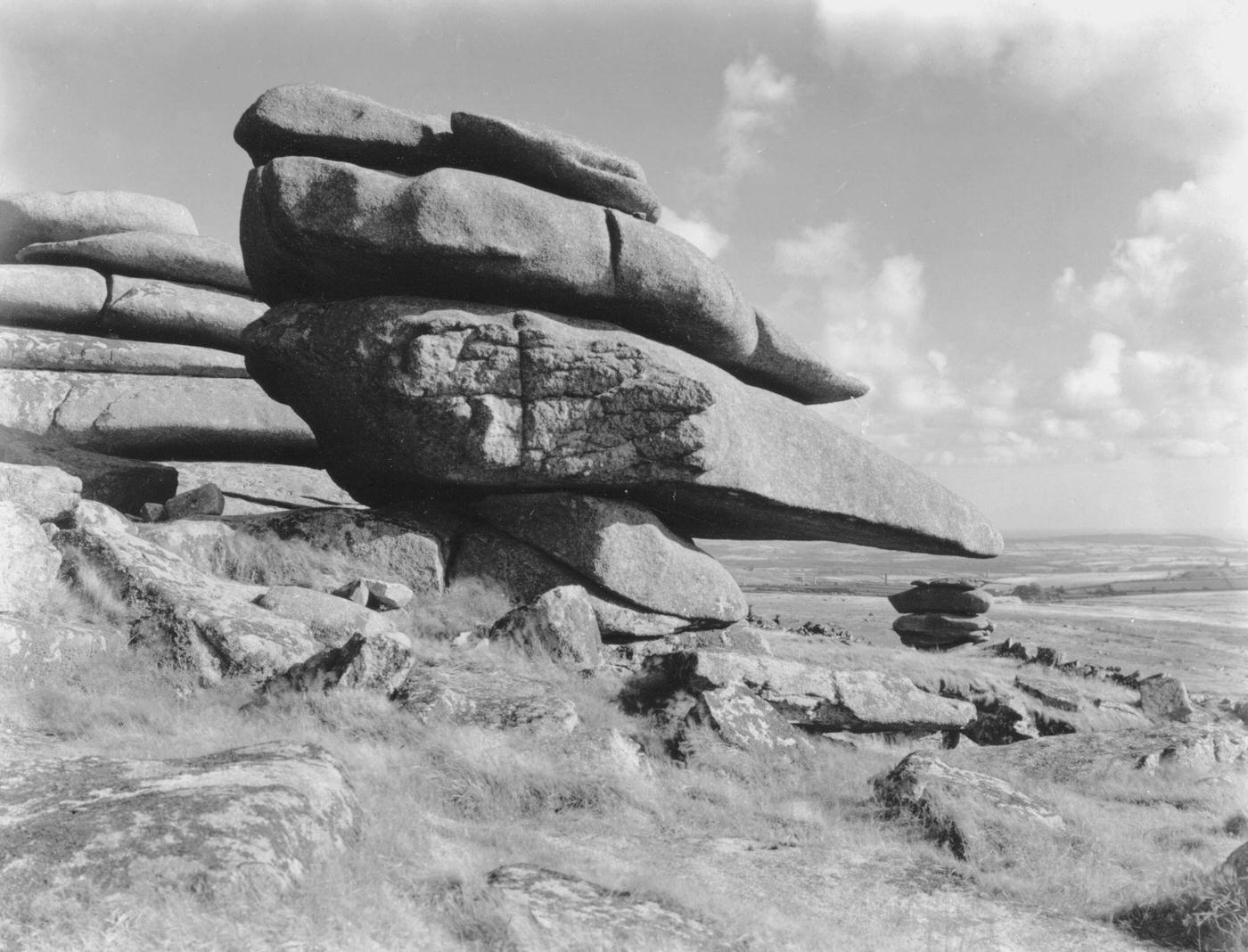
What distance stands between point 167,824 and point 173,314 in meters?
19.0

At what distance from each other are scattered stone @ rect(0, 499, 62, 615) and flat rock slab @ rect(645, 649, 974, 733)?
23.3ft

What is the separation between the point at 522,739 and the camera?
9.02 meters

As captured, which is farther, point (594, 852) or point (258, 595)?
point (258, 595)

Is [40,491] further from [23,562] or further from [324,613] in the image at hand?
[324,613]

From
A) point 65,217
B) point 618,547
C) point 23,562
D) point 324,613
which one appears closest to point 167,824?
point 23,562

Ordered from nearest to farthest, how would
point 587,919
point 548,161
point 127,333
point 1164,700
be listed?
point 587,919 → point 548,161 → point 1164,700 → point 127,333

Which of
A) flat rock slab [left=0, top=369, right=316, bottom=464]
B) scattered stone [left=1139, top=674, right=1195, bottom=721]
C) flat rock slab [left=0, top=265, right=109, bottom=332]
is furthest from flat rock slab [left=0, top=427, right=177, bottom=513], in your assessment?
scattered stone [left=1139, top=674, right=1195, bottom=721]

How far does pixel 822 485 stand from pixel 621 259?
5.97 meters

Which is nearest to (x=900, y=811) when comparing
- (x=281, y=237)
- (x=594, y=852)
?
(x=594, y=852)

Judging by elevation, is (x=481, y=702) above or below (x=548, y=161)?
below

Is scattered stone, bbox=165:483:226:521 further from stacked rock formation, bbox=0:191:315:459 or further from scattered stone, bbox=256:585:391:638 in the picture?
scattered stone, bbox=256:585:391:638

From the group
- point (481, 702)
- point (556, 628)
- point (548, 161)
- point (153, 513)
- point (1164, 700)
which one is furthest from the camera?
point (1164, 700)

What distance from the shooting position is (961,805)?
8.46 metres

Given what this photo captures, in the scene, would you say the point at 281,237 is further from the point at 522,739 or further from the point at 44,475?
the point at 522,739
